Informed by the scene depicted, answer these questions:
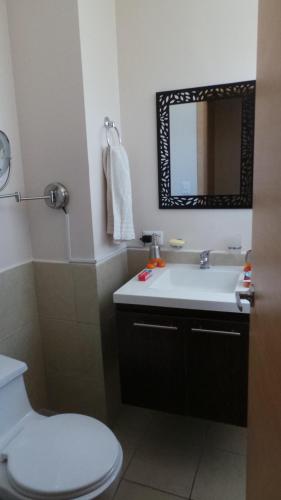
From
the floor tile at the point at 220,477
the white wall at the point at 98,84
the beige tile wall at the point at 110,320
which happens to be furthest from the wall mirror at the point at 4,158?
the floor tile at the point at 220,477

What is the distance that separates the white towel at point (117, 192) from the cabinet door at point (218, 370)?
63 cm

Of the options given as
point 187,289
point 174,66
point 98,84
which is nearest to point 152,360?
point 187,289

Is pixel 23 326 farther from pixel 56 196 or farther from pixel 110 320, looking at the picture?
pixel 56 196

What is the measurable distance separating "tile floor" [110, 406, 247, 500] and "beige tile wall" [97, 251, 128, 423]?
0.53ft

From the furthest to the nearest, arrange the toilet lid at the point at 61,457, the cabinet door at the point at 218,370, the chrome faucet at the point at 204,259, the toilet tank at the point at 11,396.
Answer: the chrome faucet at the point at 204,259 → the cabinet door at the point at 218,370 → the toilet tank at the point at 11,396 → the toilet lid at the point at 61,457

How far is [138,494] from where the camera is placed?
1494 millimetres

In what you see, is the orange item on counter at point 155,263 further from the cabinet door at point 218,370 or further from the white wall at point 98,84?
the cabinet door at point 218,370

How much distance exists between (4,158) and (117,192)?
1.83ft

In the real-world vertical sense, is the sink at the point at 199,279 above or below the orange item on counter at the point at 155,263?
below

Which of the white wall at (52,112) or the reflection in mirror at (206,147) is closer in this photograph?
the white wall at (52,112)

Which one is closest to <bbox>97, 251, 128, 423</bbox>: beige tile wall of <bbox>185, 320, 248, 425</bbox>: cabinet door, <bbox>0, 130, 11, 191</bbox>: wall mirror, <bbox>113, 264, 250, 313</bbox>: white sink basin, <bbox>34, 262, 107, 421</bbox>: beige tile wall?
<bbox>34, 262, 107, 421</bbox>: beige tile wall

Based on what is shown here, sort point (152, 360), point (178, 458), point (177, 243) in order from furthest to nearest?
point (177, 243) → point (178, 458) → point (152, 360)

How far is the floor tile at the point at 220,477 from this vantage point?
1.47 metres

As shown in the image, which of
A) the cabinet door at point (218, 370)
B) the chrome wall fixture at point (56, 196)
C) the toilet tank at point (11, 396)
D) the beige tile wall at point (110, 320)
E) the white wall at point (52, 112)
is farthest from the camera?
the beige tile wall at point (110, 320)
